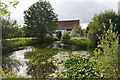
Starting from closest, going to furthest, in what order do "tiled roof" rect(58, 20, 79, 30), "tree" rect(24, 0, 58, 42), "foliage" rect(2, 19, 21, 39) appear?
"foliage" rect(2, 19, 21, 39) < "tree" rect(24, 0, 58, 42) < "tiled roof" rect(58, 20, 79, 30)

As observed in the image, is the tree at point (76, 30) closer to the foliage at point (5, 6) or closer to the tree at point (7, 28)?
the tree at point (7, 28)

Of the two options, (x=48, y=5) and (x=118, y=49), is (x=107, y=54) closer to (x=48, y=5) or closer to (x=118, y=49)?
(x=118, y=49)

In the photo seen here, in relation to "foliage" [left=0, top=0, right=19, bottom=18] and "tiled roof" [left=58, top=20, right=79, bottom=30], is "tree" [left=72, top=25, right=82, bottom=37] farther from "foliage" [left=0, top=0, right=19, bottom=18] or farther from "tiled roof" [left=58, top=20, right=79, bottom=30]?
"foliage" [left=0, top=0, right=19, bottom=18]

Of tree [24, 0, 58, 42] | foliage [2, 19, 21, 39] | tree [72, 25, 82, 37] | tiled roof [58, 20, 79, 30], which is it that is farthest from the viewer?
tiled roof [58, 20, 79, 30]

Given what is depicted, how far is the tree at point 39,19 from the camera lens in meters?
21.8

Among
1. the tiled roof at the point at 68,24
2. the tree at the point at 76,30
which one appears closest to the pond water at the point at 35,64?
the tree at the point at 76,30

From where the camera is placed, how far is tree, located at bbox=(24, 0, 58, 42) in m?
21.8

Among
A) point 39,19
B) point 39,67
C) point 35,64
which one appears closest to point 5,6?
point 39,67

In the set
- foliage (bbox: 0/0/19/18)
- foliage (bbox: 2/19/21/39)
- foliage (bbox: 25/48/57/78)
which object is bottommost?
A: foliage (bbox: 25/48/57/78)

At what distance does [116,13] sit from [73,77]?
1181 cm

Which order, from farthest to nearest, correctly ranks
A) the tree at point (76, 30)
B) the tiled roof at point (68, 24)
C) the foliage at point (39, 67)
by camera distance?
the tiled roof at point (68, 24) < the tree at point (76, 30) < the foliage at point (39, 67)

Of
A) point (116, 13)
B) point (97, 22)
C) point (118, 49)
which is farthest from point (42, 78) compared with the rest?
point (116, 13)

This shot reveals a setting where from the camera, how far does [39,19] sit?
21984 millimetres

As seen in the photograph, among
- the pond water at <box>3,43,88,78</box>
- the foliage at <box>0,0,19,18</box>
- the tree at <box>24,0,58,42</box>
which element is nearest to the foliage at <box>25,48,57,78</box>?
the pond water at <box>3,43,88,78</box>
